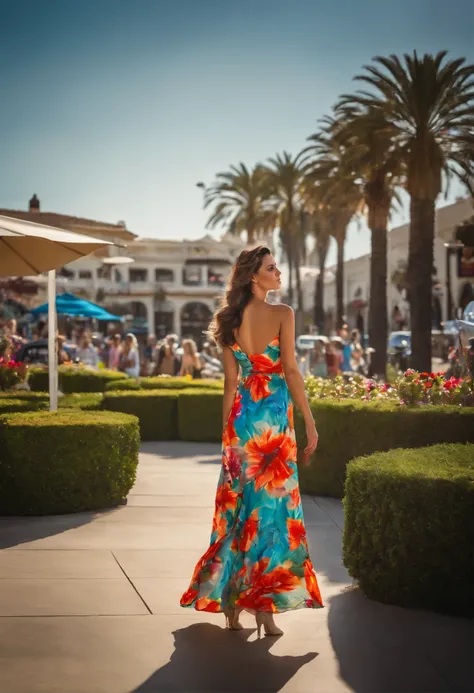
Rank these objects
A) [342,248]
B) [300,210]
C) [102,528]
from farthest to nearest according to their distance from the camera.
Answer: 1. [300,210]
2. [342,248]
3. [102,528]

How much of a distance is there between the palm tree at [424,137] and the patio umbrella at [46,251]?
1398cm

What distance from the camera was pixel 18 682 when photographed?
4004 millimetres

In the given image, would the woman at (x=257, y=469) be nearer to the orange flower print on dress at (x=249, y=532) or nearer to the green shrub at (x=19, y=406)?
the orange flower print on dress at (x=249, y=532)

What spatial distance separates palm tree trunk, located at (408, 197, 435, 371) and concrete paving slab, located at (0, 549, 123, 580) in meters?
18.2

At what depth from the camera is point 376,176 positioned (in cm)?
2673

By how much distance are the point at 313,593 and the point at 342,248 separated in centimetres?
3675

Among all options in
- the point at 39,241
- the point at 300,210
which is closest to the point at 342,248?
the point at 300,210

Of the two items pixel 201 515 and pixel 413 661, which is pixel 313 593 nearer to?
pixel 413 661

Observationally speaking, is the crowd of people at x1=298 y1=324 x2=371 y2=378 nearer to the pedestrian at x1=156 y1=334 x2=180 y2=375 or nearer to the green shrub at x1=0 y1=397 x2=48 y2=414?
the pedestrian at x1=156 y1=334 x2=180 y2=375

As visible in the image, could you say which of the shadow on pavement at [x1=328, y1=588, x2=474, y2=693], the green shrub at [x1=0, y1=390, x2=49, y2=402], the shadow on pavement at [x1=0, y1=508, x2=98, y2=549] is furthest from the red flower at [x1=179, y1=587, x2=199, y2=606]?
the green shrub at [x1=0, y1=390, x2=49, y2=402]

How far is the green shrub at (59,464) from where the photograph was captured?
8008 mm

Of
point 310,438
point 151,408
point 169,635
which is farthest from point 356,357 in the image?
point 169,635

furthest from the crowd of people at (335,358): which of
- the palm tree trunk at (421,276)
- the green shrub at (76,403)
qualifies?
the green shrub at (76,403)

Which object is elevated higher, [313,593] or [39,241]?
[39,241]
